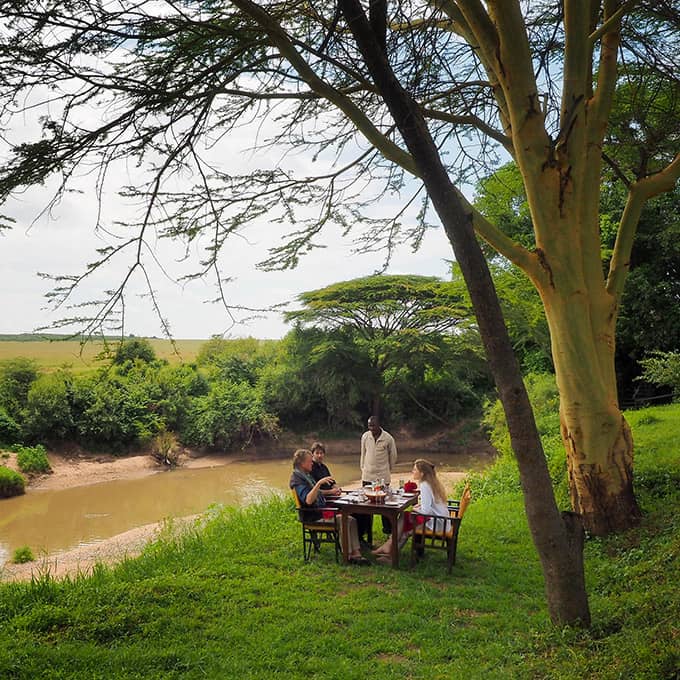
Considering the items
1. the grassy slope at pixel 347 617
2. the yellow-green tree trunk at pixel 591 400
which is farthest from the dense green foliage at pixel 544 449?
the grassy slope at pixel 347 617

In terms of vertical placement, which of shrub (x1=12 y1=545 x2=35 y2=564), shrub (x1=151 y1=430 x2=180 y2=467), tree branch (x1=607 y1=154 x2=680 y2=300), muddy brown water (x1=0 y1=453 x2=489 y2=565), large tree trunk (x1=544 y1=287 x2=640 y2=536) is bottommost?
muddy brown water (x1=0 y1=453 x2=489 y2=565)

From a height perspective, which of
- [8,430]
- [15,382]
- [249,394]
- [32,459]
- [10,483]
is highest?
[15,382]

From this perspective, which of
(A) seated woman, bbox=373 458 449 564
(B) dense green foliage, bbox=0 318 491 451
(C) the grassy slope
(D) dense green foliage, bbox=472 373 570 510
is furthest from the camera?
(B) dense green foliage, bbox=0 318 491 451

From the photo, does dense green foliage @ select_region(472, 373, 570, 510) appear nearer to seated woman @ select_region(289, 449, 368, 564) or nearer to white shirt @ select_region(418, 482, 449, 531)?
white shirt @ select_region(418, 482, 449, 531)

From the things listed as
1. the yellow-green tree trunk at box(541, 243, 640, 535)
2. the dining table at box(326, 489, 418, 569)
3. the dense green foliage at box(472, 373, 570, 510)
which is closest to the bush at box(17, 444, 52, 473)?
the dense green foliage at box(472, 373, 570, 510)

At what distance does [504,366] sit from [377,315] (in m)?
20.8

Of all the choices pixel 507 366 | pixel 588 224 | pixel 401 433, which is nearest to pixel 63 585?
pixel 507 366

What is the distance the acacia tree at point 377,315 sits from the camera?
2316 centimetres

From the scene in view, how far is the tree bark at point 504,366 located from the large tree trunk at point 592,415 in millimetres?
2363

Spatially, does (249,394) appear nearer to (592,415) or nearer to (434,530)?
(434,530)

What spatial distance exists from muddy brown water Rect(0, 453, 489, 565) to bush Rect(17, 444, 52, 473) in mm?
1109

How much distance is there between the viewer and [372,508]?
5848 mm

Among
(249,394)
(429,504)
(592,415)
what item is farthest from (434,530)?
(249,394)

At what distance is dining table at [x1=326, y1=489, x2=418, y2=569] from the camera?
228 inches
